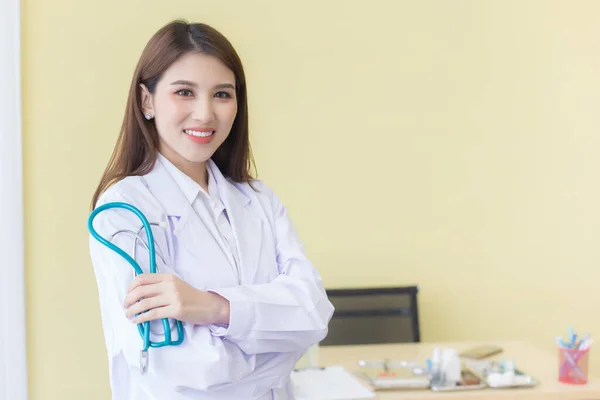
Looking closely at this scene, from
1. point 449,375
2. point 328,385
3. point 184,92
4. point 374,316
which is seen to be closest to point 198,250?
point 184,92

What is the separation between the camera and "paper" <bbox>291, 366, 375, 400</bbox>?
6.86ft

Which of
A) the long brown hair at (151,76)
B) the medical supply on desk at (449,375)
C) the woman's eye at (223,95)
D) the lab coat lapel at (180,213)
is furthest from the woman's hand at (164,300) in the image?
the medical supply on desk at (449,375)

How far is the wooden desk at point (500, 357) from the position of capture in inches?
84.0

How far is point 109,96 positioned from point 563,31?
2082mm

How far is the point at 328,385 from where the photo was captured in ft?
7.20

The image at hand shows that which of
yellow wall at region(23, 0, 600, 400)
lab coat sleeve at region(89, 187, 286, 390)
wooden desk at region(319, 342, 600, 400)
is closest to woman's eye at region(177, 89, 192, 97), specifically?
lab coat sleeve at region(89, 187, 286, 390)

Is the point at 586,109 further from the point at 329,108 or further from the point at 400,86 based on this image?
the point at 329,108

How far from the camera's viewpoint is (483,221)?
3.38 meters

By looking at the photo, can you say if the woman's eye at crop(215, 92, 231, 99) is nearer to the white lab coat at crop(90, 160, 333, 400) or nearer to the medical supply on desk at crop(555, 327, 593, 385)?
Result: the white lab coat at crop(90, 160, 333, 400)

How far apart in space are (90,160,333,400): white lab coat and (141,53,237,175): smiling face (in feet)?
0.27

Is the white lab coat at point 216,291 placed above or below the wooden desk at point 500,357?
above

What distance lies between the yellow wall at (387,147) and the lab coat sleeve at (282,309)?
5.80ft

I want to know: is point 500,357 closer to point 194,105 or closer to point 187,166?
point 187,166

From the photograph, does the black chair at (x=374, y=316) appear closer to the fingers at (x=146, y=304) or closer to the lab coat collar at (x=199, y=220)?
the lab coat collar at (x=199, y=220)
